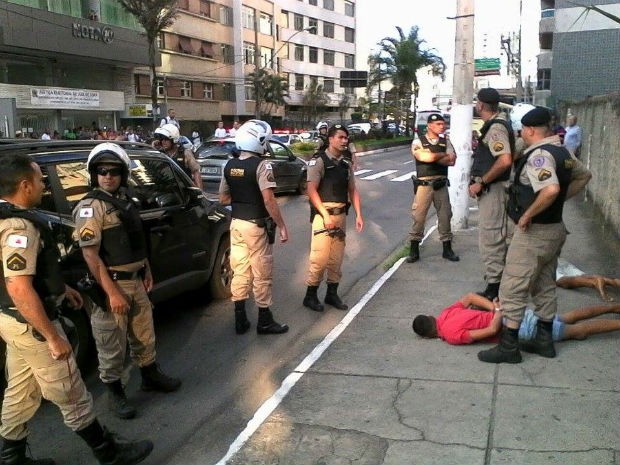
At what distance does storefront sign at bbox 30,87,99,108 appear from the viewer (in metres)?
31.5

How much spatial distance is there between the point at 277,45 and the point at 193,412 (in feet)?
200

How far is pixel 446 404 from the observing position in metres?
3.90

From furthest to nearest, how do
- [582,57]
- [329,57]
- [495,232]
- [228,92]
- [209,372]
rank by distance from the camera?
[329,57] < [228,92] < [582,57] < [495,232] < [209,372]

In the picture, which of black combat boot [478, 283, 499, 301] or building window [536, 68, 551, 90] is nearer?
black combat boot [478, 283, 499, 301]

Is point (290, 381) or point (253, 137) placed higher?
point (253, 137)

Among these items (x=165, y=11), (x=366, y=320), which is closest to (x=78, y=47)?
(x=165, y=11)

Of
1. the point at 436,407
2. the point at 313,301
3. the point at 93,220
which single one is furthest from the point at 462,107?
the point at 93,220

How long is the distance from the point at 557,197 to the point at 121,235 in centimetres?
288

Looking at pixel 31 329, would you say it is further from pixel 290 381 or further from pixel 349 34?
pixel 349 34

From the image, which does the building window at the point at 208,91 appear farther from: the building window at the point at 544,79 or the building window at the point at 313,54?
the building window at the point at 544,79

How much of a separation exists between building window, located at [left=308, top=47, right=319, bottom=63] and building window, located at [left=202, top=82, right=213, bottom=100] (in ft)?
66.4

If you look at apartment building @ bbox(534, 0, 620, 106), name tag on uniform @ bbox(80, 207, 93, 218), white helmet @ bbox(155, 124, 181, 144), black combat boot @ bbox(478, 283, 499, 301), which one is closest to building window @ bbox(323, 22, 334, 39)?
apartment building @ bbox(534, 0, 620, 106)

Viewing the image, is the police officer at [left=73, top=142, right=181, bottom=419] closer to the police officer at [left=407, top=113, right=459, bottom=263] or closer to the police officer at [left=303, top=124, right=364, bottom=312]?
the police officer at [left=303, top=124, right=364, bottom=312]

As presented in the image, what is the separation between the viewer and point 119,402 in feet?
13.3
